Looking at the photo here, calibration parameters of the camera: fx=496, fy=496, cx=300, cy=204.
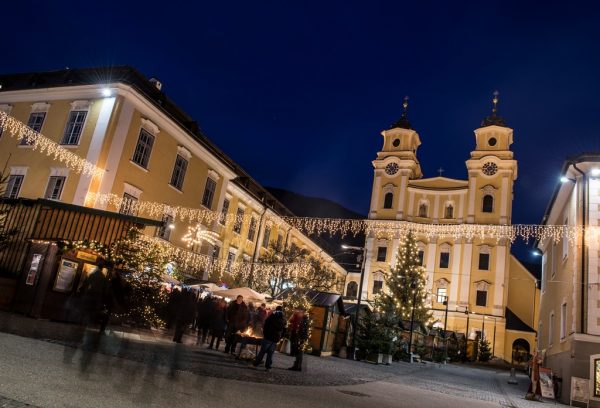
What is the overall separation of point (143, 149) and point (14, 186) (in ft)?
23.0

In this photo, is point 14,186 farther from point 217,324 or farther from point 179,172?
point 217,324

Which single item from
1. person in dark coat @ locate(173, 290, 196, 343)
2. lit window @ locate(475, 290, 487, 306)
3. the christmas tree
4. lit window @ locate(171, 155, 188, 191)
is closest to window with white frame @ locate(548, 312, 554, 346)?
person in dark coat @ locate(173, 290, 196, 343)

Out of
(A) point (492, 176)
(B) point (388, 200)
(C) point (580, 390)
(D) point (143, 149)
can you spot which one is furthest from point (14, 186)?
(A) point (492, 176)

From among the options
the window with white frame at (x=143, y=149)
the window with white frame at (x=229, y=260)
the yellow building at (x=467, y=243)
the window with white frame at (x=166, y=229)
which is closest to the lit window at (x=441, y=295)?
the yellow building at (x=467, y=243)

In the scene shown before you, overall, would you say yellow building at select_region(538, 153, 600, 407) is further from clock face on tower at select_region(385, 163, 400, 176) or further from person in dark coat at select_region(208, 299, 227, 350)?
clock face on tower at select_region(385, 163, 400, 176)

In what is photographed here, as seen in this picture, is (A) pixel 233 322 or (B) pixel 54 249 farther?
(A) pixel 233 322

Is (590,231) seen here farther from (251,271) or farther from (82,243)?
(251,271)

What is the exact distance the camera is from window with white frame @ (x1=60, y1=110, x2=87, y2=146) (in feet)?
83.3

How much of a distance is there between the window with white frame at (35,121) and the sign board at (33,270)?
1342 cm

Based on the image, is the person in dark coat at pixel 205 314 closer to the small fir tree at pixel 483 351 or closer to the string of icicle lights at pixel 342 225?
the string of icicle lights at pixel 342 225


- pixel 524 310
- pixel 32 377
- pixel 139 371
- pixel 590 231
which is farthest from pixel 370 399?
pixel 524 310

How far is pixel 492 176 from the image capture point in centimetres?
6050

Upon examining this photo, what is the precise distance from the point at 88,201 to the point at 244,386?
1686 cm

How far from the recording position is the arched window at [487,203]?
59969mm
